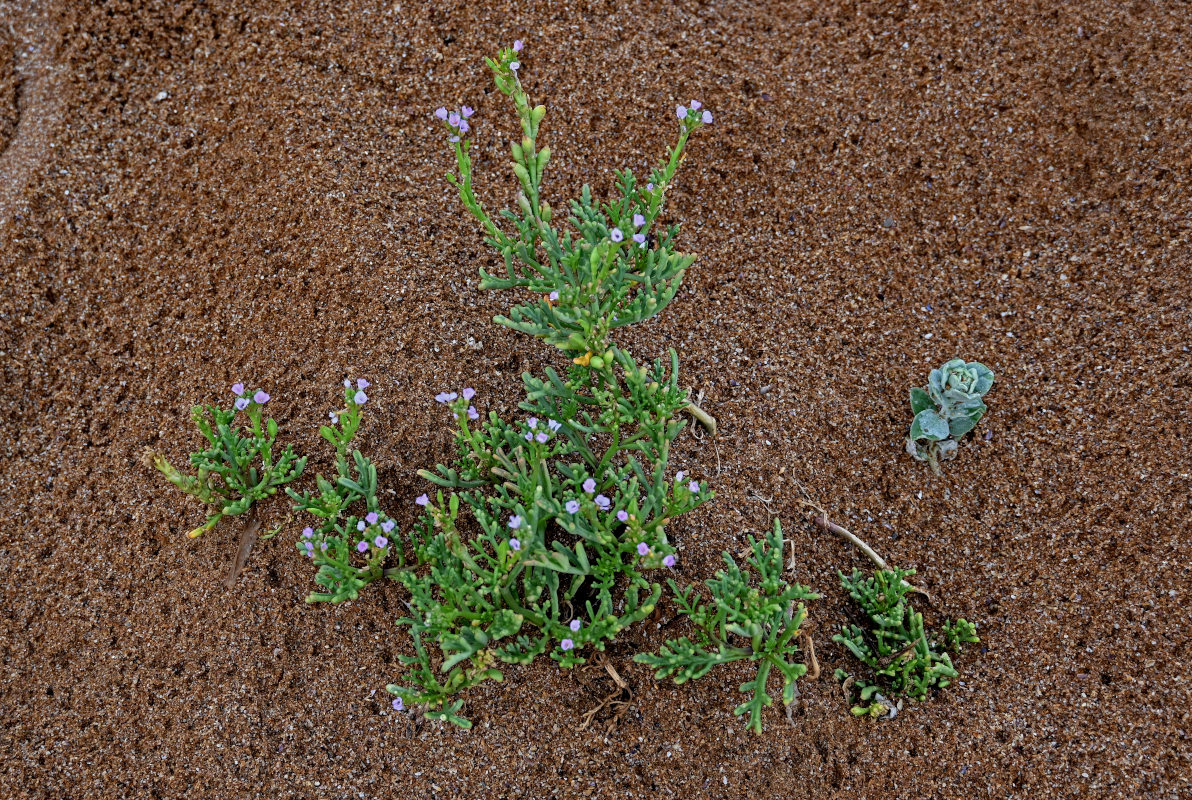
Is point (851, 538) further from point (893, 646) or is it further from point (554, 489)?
point (554, 489)

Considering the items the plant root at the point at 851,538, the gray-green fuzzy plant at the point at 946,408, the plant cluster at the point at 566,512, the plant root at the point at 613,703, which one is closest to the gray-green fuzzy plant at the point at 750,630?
the plant cluster at the point at 566,512

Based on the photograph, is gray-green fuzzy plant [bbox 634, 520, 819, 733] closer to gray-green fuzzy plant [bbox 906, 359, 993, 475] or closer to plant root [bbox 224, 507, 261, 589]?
gray-green fuzzy plant [bbox 906, 359, 993, 475]

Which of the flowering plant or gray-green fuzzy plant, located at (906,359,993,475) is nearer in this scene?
the flowering plant

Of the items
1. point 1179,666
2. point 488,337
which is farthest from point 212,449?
point 1179,666

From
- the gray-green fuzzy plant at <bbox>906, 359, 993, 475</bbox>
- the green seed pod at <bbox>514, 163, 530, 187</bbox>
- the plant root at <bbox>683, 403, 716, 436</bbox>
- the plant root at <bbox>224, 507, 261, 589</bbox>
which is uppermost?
the green seed pod at <bbox>514, 163, 530, 187</bbox>

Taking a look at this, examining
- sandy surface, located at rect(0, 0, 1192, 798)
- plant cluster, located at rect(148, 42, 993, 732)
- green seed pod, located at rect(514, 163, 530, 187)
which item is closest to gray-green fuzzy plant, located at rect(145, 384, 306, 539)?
plant cluster, located at rect(148, 42, 993, 732)

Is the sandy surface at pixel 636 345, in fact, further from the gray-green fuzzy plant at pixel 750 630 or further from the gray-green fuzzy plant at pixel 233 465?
the gray-green fuzzy plant at pixel 750 630

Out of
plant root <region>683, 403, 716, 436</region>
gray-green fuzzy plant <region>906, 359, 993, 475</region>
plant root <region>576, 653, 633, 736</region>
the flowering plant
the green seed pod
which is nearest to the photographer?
the green seed pod
